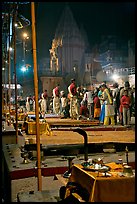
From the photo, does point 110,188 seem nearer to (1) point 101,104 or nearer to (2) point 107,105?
(2) point 107,105

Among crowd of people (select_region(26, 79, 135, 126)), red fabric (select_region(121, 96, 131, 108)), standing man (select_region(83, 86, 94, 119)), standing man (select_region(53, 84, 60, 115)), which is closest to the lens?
red fabric (select_region(121, 96, 131, 108))

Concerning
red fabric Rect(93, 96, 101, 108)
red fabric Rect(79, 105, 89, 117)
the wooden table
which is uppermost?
red fabric Rect(93, 96, 101, 108)

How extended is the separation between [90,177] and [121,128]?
345 inches

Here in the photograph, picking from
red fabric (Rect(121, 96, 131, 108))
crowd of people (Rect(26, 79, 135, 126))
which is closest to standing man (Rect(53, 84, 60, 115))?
crowd of people (Rect(26, 79, 135, 126))

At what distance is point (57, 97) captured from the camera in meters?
21.3

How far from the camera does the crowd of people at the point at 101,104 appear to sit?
47.5ft

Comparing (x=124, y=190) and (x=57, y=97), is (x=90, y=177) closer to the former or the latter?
(x=124, y=190)

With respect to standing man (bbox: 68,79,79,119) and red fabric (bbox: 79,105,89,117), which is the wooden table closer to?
standing man (bbox: 68,79,79,119)

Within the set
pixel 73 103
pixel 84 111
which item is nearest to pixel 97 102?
pixel 73 103

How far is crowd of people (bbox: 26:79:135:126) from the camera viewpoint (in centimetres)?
1449

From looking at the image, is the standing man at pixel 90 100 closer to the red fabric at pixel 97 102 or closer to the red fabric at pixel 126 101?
the red fabric at pixel 97 102

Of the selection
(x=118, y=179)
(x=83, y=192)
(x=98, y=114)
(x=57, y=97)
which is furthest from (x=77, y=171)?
(x=57, y=97)

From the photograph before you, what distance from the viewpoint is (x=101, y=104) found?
16.7 metres

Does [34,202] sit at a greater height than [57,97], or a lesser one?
lesser
